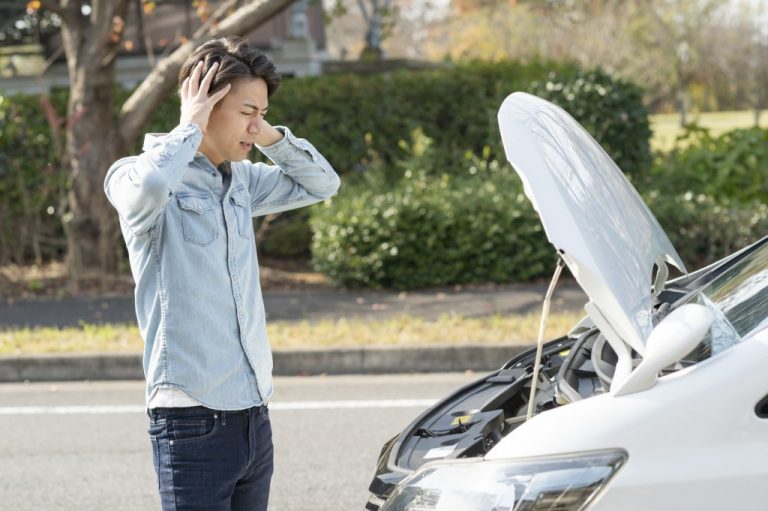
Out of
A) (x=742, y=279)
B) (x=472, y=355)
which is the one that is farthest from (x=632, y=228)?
(x=472, y=355)

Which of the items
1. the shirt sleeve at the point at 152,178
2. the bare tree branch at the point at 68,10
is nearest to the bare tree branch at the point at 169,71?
the bare tree branch at the point at 68,10

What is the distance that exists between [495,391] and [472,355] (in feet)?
14.3

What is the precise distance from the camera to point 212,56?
270cm

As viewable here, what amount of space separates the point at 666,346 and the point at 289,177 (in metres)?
1.39

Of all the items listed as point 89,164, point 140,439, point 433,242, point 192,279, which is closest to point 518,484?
point 192,279

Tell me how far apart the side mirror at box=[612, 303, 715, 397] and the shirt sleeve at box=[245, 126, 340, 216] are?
1.23m

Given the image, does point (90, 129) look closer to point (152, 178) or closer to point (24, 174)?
point (24, 174)

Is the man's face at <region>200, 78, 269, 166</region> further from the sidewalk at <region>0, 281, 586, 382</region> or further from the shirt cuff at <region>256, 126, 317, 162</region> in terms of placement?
the sidewalk at <region>0, 281, 586, 382</region>

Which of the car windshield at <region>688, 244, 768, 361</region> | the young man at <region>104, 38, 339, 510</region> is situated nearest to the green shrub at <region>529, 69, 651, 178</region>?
the car windshield at <region>688, 244, 768, 361</region>

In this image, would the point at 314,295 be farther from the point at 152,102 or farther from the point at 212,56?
the point at 212,56

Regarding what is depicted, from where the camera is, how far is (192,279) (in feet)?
8.63

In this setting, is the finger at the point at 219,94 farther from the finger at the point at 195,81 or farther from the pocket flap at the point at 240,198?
the pocket flap at the point at 240,198

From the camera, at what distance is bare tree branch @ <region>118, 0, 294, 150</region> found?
32.9 ft

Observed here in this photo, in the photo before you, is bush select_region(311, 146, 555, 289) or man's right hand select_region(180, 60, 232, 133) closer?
man's right hand select_region(180, 60, 232, 133)
